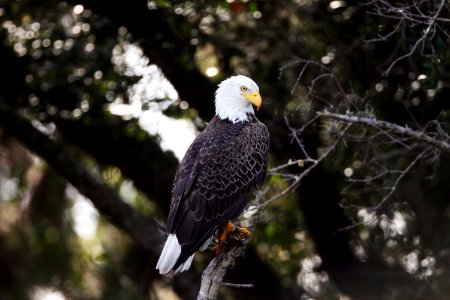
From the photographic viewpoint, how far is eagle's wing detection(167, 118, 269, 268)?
295 inches

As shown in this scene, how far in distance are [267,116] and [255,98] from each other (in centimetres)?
203

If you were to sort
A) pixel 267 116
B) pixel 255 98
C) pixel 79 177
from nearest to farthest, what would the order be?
1. pixel 255 98
2. pixel 267 116
3. pixel 79 177

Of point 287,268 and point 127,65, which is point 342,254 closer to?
point 287,268

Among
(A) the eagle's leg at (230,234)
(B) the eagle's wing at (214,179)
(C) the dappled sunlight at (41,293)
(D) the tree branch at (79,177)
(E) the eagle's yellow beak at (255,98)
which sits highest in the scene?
(E) the eagle's yellow beak at (255,98)

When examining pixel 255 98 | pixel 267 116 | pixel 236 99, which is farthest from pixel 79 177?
pixel 255 98

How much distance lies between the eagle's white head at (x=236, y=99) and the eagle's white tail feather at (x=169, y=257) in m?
1.53

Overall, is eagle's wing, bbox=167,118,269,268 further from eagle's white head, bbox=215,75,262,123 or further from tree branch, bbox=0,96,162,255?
tree branch, bbox=0,96,162,255

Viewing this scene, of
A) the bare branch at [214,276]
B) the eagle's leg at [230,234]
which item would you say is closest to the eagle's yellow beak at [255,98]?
the eagle's leg at [230,234]

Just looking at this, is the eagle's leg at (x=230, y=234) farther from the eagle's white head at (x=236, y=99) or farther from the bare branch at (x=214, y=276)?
the eagle's white head at (x=236, y=99)

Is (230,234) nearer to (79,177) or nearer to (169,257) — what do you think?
(169,257)

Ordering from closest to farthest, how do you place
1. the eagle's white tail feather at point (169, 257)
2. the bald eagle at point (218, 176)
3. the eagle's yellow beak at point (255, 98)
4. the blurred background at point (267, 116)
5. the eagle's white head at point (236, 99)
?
the eagle's white tail feather at point (169, 257) < the bald eagle at point (218, 176) < the eagle's yellow beak at point (255, 98) < the eagle's white head at point (236, 99) < the blurred background at point (267, 116)

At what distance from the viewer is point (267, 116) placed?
33.7 feet

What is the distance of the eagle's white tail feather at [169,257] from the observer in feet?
23.5

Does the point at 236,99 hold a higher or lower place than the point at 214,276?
lower
